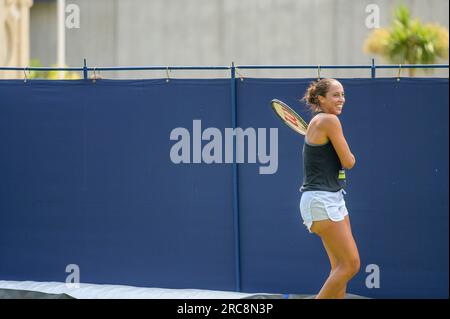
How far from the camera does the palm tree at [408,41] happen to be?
34469 mm

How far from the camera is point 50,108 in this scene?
23.5 feet

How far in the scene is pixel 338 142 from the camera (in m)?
5.30

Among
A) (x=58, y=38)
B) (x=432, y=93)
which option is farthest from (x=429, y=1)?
(x=432, y=93)

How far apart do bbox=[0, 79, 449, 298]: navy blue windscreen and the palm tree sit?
2878 cm

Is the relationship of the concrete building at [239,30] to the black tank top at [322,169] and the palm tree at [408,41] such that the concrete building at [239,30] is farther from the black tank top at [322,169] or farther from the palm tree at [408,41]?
the black tank top at [322,169]

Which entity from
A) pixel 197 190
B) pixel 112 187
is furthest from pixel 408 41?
pixel 112 187

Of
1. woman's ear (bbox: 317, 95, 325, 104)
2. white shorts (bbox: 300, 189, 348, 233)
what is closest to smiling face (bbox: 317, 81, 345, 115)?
woman's ear (bbox: 317, 95, 325, 104)

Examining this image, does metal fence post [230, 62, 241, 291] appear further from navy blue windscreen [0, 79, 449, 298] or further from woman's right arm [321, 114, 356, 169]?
woman's right arm [321, 114, 356, 169]

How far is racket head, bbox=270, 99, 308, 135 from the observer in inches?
244

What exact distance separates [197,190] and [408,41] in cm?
2950

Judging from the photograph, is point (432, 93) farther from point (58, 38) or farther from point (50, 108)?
point (58, 38)

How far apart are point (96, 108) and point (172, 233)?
1314mm

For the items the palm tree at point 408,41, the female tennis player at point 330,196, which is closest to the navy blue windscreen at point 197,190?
the female tennis player at point 330,196

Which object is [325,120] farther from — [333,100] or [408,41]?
[408,41]
